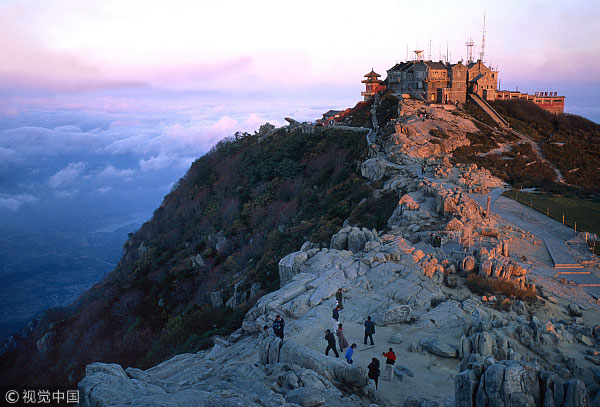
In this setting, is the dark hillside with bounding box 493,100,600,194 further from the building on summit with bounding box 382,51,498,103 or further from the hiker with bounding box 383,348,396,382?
the hiker with bounding box 383,348,396,382

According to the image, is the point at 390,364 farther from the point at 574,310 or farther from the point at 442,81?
the point at 442,81

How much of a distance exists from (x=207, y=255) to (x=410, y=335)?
92.0 ft

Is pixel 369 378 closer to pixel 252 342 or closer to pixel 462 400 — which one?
pixel 462 400

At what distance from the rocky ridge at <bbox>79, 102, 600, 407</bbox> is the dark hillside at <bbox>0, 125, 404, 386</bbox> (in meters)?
4.22

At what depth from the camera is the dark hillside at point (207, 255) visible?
2545cm

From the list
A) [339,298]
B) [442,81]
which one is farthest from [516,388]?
[442,81]

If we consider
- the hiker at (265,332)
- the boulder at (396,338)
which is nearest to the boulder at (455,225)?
the boulder at (396,338)

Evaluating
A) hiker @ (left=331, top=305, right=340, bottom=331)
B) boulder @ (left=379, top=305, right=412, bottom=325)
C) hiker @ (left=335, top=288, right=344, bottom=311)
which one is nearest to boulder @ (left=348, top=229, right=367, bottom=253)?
hiker @ (left=335, top=288, right=344, bottom=311)

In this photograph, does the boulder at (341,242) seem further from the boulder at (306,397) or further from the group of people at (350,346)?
the boulder at (306,397)

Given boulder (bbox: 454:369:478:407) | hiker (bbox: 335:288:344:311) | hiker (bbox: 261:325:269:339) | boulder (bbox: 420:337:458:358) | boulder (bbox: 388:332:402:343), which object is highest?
boulder (bbox: 454:369:478:407)

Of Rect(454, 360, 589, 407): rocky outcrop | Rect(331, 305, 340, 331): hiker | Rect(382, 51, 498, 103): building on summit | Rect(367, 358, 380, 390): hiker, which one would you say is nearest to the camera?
Rect(454, 360, 589, 407): rocky outcrop

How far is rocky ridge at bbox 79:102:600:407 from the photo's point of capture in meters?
8.40

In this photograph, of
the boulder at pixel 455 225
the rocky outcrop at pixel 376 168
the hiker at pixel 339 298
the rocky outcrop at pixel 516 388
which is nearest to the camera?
the rocky outcrop at pixel 516 388

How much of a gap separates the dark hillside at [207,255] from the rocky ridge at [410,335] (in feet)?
13.9
